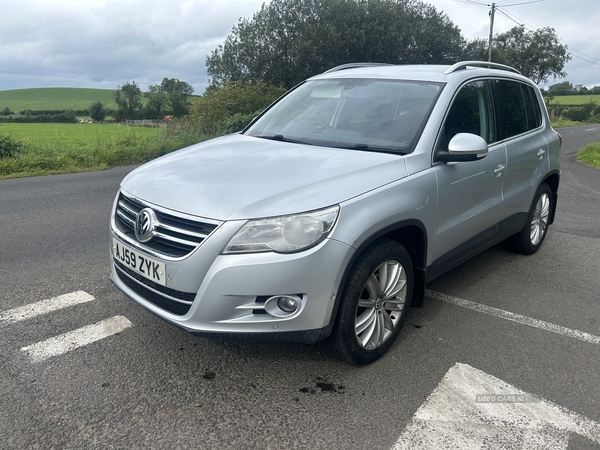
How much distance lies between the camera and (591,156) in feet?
50.1

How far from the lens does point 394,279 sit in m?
3.20

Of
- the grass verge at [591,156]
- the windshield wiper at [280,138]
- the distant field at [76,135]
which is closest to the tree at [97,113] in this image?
the distant field at [76,135]

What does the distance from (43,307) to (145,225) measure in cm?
156

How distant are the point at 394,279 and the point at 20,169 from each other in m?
10.3

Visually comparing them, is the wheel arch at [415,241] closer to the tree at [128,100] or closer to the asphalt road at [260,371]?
the asphalt road at [260,371]

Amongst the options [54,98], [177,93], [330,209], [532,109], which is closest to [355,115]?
[330,209]

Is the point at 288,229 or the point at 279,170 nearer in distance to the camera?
the point at 288,229

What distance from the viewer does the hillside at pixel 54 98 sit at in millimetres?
81688

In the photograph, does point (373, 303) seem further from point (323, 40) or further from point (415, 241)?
point (323, 40)

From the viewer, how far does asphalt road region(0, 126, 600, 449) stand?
2.53 m

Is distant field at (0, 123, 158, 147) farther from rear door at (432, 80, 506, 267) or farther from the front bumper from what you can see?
the front bumper

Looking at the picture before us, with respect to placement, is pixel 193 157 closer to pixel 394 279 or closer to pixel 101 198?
pixel 394 279

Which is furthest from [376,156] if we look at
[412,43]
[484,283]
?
[412,43]

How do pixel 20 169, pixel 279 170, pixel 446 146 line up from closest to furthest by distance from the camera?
1. pixel 279 170
2. pixel 446 146
3. pixel 20 169
